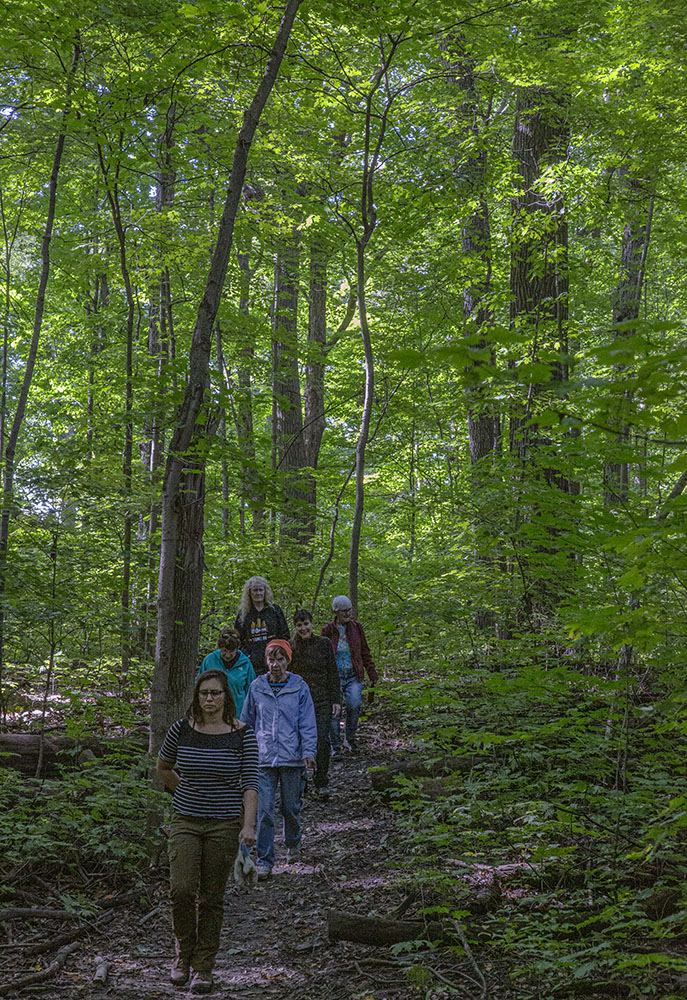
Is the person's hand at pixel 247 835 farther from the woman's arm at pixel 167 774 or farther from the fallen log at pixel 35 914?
the fallen log at pixel 35 914

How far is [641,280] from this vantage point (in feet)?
44.1

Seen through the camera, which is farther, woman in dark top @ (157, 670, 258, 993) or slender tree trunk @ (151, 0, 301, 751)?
slender tree trunk @ (151, 0, 301, 751)

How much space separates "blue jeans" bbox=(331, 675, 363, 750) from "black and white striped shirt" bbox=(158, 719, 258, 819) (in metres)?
5.28

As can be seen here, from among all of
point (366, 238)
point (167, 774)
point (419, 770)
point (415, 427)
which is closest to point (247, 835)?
point (167, 774)

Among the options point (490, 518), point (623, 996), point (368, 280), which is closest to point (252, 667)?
point (490, 518)

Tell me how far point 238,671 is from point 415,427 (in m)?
11.4

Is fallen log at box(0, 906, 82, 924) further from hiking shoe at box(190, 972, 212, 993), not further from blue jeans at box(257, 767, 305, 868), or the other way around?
blue jeans at box(257, 767, 305, 868)

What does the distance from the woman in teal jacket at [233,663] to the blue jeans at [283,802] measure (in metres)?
0.78

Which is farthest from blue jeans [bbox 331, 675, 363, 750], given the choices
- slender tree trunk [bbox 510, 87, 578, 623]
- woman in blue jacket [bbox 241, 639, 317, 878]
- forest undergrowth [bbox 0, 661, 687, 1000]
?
woman in blue jacket [bbox 241, 639, 317, 878]

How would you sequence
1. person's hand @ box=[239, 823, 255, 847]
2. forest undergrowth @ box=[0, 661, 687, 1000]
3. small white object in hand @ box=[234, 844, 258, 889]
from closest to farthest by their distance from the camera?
forest undergrowth @ box=[0, 661, 687, 1000]
person's hand @ box=[239, 823, 255, 847]
small white object in hand @ box=[234, 844, 258, 889]

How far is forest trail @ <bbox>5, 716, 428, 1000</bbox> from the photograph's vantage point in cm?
466

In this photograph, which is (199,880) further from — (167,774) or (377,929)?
(377,929)

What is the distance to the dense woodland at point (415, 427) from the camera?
469 cm

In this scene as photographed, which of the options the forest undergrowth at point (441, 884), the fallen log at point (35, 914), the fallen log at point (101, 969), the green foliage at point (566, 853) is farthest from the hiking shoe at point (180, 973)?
the green foliage at point (566, 853)
